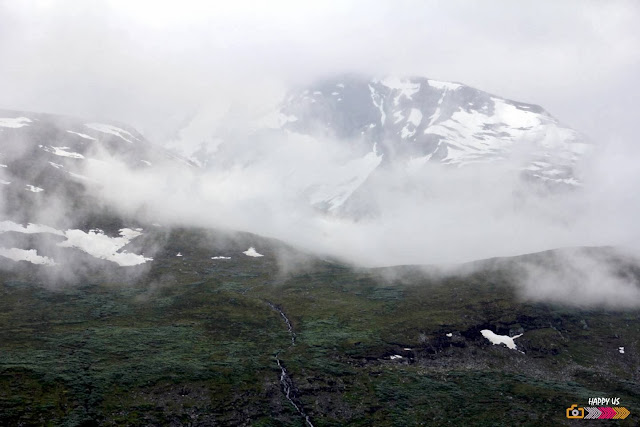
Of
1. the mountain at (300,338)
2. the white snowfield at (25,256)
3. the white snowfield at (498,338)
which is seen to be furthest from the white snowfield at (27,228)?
the white snowfield at (498,338)

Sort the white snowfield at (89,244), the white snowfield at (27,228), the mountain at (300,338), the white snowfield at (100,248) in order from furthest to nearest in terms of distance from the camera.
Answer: the white snowfield at (27,228)
the white snowfield at (89,244)
the white snowfield at (100,248)
the mountain at (300,338)

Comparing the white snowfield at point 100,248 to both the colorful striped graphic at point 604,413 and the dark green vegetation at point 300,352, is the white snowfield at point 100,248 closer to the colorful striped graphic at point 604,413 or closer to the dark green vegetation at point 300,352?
the dark green vegetation at point 300,352

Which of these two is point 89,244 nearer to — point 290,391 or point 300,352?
point 300,352

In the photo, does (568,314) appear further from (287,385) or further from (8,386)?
(8,386)

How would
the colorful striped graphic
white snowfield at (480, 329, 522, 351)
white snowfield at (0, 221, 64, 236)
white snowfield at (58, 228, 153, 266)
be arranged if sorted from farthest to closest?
white snowfield at (0, 221, 64, 236)
white snowfield at (58, 228, 153, 266)
white snowfield at (480, 329, 522, 351)
the colorful striped graphic

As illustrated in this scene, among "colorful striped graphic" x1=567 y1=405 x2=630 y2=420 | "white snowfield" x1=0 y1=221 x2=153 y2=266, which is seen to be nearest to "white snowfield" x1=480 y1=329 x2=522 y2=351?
"colorful striped graphic" x1=567 y1=405 x2=630 y2=420

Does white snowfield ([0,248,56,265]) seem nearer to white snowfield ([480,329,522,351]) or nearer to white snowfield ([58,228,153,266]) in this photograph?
white snowfield ([58,228,153,266])
